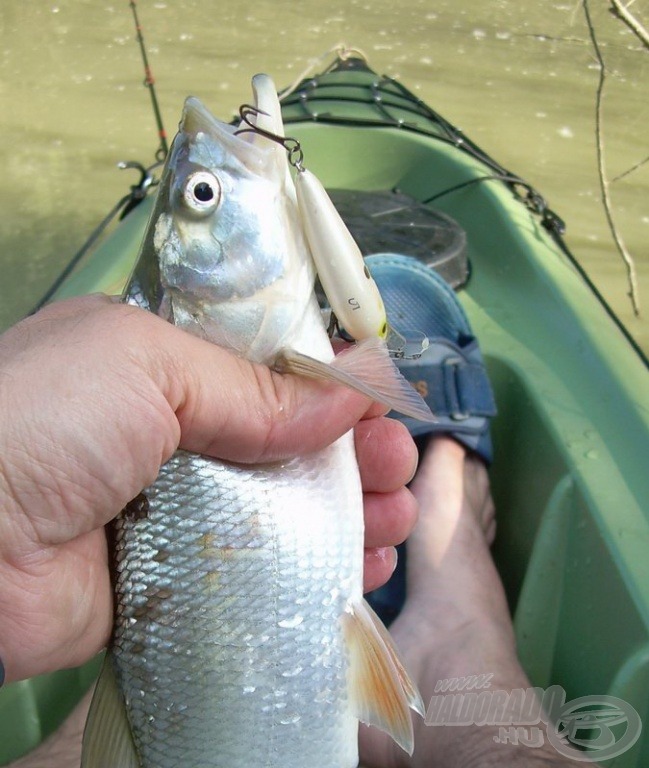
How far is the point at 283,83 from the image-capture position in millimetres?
6176

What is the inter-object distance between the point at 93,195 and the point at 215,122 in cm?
388

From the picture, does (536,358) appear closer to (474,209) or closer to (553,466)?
(553,466)

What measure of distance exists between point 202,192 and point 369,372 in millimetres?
327

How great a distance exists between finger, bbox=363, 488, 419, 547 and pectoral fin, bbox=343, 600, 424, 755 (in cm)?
33

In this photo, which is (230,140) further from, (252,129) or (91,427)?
(91,427)

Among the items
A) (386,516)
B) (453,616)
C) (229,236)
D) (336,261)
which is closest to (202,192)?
(229,236)

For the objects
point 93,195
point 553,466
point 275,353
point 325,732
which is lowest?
point 93,195

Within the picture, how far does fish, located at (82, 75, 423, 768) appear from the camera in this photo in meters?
1.09

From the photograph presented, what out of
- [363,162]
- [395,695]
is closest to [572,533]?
[395,695]

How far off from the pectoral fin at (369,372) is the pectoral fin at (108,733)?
53 cm

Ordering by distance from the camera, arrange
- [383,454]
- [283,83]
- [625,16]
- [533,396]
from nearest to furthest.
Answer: [383,454], [533,396], [625,16], [283,83]

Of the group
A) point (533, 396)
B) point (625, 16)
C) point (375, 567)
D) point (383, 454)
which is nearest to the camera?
point (383, 454)

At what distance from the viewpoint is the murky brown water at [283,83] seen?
4.45 meters

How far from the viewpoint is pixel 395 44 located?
7121 mm
